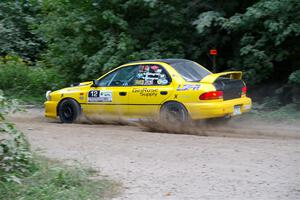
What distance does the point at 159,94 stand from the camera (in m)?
11.4

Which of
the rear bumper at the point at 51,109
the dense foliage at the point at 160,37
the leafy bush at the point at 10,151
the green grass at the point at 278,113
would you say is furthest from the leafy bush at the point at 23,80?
the leafy bush at the point at 10,151

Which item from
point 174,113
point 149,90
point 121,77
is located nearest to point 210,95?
point 174,113

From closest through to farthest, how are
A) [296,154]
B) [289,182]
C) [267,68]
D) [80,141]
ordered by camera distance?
[289,182], [296,154], [80,141], [267,68]

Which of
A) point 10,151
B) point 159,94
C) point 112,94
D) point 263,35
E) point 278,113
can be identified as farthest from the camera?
point 263,35

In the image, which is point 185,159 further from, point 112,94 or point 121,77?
point 121,77

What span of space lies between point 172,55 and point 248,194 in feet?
28.3

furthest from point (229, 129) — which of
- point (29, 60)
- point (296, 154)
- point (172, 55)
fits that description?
point (29, 60)

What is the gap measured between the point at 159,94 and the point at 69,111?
2467 mm

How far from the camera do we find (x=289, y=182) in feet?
23.3

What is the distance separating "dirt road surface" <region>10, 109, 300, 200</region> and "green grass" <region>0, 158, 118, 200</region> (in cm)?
29

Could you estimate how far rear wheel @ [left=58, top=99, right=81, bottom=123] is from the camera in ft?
41.3

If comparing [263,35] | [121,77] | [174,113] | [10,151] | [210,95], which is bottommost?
[10,151]

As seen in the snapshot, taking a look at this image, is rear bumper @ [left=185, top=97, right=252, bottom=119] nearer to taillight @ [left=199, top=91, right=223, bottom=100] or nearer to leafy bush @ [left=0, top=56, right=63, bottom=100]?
taillight @ [left=199, top=91, right=223, bottom=100]

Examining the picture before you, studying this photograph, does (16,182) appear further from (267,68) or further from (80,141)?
(267,68)
